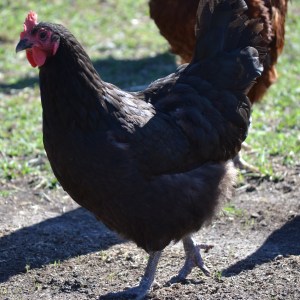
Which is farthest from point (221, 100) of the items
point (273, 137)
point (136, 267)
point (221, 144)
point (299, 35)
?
point (299, 35)

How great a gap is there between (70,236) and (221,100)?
1.87 metres

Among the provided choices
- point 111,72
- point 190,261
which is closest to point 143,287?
point 190,261

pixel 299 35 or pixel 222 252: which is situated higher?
pixel 299 35

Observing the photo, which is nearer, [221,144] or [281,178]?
[221,144]

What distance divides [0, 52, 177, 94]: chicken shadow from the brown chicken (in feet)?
6.31

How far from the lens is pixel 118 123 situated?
5.03 metres

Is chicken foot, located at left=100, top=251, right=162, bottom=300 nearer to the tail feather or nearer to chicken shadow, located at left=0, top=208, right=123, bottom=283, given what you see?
chicken shadow, located at left=0, top=208, right=123, bottom=283

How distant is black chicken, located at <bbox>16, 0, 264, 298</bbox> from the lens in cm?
492

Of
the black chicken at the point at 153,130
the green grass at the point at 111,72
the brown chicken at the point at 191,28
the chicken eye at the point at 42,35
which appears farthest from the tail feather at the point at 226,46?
the green grass at the point at 111,72

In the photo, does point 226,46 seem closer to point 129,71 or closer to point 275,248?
point 275,248

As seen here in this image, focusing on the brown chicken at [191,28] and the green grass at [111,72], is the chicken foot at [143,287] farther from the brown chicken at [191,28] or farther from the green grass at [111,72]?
the brown chicken at [191,28]

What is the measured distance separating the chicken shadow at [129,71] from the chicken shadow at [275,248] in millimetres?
3807

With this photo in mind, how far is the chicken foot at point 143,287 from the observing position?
5246 millimetres

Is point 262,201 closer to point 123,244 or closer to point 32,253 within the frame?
point 123,244
